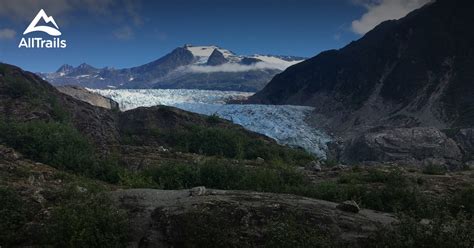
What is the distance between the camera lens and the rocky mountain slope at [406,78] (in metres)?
73.1

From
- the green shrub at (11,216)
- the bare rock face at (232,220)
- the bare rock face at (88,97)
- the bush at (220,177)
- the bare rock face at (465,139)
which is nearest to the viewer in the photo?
the bare rock face at (232,220)

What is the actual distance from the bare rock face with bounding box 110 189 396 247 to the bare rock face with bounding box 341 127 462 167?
40.0 m

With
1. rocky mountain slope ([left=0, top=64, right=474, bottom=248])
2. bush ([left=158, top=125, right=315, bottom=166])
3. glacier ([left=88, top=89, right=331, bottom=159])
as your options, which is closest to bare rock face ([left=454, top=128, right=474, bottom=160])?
glacier ([left=88, top=89, right=331, bottom=159])

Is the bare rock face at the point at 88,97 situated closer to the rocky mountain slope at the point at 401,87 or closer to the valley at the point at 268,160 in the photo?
the valley at the point at 268,160

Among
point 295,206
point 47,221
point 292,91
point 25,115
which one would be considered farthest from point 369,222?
point 292,91

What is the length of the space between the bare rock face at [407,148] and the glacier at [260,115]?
5588 mm

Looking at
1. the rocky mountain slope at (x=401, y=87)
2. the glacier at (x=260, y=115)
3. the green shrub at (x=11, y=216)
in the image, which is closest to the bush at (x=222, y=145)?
the rocky mountain slope at (x=401, y=87)

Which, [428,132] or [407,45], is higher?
[407,45]

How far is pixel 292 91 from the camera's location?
4397 inches

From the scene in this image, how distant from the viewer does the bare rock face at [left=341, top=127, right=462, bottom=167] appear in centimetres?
5032

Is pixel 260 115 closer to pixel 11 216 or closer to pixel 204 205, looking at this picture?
pixel 204 205

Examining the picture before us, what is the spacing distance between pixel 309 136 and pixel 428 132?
664 inches

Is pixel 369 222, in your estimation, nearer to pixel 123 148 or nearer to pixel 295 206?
pixel 295 206

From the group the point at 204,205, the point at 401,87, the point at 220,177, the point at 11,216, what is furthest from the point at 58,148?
the point at 401,87
